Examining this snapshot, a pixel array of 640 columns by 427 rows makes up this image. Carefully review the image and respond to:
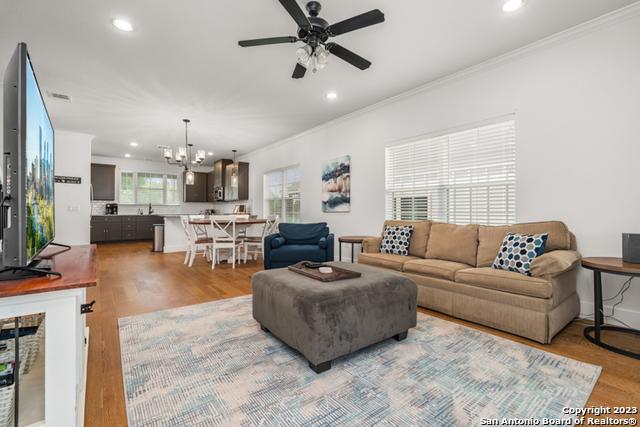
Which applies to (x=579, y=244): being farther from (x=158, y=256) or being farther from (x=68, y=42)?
(x=158, y=256)

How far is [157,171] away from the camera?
9.61m

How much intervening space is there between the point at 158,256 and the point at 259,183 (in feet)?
9.94

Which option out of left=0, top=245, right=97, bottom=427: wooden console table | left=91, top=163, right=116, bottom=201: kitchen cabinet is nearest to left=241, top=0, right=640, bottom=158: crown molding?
left=0, top=245, right=97, bottom=427: wooden console table

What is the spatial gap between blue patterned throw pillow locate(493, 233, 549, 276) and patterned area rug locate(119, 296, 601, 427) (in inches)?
25.1

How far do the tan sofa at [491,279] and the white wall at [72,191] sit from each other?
6.12 metres

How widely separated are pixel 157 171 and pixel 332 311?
9.68m

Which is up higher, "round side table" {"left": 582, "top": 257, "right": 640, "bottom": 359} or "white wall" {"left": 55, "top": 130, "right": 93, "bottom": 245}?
"white wall" {"left": 55, "top": 130, "right": 93, "bottom": 245}

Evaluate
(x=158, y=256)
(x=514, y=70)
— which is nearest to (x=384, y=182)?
(x=514, y=70)

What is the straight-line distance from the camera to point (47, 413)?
1.05m

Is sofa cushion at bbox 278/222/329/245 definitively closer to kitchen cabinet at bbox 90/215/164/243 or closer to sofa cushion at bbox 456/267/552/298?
sofa cushion at bbox 456/267/552/298

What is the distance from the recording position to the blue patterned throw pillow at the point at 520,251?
2.47 metres

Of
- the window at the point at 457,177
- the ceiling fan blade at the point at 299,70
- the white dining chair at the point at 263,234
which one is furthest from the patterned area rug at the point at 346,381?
the white dining chair at the point at 263,234

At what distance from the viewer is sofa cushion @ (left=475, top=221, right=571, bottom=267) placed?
8.72 ft

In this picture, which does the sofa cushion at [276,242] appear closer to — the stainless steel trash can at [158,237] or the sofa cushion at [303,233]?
the sofa cushion at [303,233]
